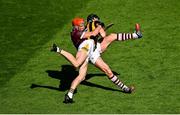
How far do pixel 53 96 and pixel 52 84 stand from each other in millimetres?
969

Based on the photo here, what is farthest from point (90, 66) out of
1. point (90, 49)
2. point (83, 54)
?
point (83, 54)

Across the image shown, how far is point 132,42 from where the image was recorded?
67.1 feet

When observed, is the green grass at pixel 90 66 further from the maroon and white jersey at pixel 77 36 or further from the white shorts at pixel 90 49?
the maroon and white jersey at pixel 77 36

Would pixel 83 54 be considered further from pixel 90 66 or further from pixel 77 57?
pixel 90 66

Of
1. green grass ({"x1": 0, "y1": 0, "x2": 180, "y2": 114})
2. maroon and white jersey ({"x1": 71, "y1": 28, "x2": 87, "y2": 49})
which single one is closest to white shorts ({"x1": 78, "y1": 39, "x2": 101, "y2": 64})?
maroon and white jersey ({"x1": 71, "y1": 28, "x2": 87, "y2": 49})

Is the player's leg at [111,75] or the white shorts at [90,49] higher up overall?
the white shorts at [90,49]

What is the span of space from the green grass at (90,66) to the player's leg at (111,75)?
20 centimetres

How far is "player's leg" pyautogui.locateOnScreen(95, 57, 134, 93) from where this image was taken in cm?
1609

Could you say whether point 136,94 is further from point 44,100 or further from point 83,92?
point 44,100

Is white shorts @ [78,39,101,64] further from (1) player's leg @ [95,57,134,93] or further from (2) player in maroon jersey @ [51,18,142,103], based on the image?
(1) player's leg @ [95,57,134,93]

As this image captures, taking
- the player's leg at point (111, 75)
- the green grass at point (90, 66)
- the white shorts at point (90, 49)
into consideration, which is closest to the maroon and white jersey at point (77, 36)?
the white shorts at point (90, 49)

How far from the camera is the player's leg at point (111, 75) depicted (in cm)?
1609

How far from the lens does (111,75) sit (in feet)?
52.9

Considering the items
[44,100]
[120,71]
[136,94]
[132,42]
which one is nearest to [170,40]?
[132,42]
